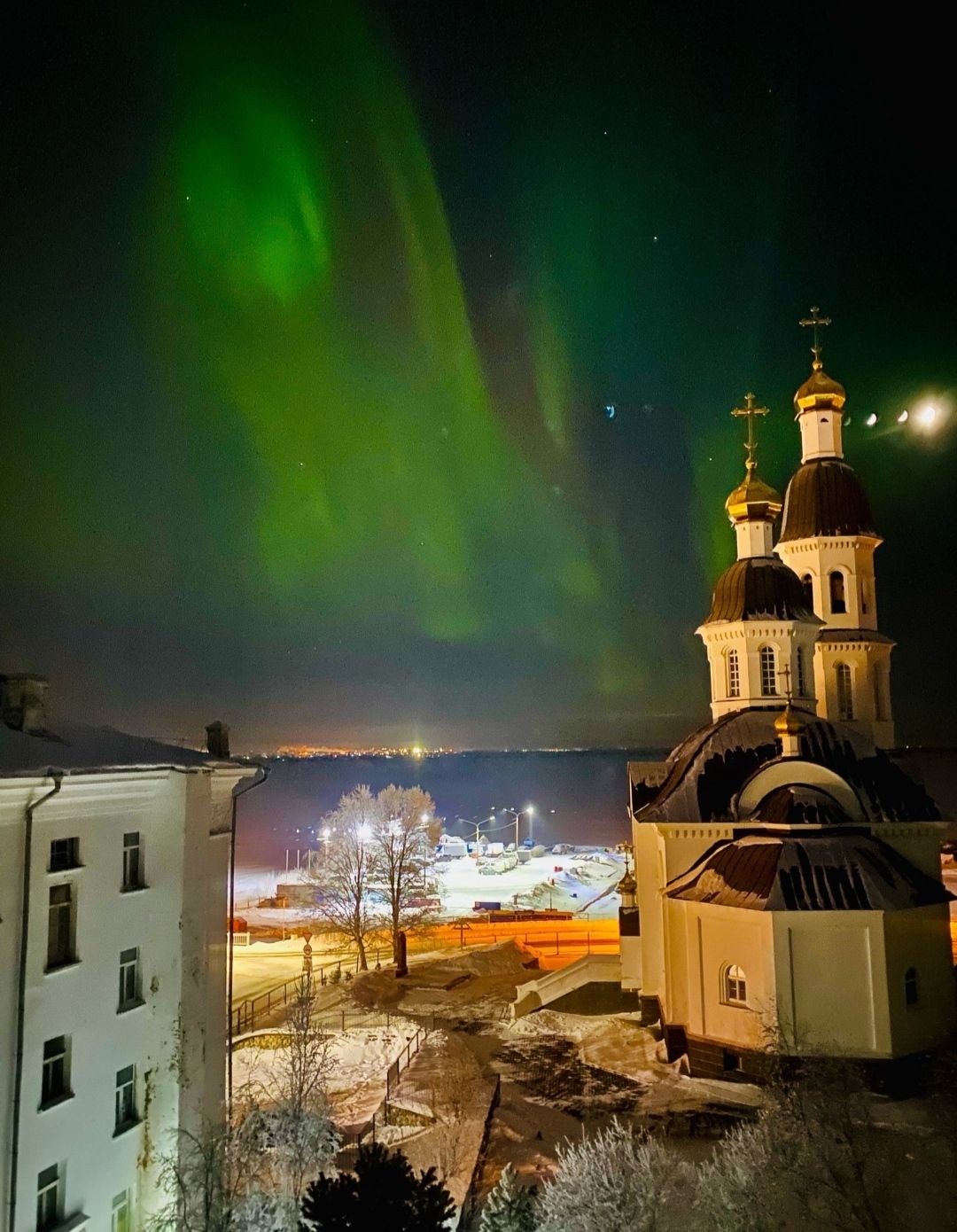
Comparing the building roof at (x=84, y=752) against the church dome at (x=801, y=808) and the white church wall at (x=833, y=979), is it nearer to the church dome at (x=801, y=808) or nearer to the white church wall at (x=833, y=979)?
the white church wall at (x=833, y=979)

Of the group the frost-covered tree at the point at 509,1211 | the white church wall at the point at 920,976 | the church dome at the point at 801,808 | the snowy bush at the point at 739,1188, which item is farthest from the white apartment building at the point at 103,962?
the white church wall at the point at 920,976

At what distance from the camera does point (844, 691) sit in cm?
3400

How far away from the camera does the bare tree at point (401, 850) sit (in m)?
39.1

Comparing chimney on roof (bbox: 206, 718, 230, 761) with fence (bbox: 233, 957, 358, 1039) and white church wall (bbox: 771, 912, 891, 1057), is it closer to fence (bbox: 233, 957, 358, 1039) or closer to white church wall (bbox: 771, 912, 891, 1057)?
fence (bbox: 233, 957, 358, 1039)

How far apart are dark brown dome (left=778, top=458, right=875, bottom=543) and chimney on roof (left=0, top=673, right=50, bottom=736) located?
90.6 feet

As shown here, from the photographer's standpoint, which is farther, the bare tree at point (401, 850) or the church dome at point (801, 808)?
the bare tree at point (401, 850)

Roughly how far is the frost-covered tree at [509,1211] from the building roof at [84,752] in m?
8.68

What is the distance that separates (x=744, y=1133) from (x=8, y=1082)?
12.3m

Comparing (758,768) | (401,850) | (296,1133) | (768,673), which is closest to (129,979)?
(296,1133)

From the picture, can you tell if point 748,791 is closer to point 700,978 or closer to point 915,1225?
point 700,978

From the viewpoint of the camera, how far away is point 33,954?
1302 centimetres

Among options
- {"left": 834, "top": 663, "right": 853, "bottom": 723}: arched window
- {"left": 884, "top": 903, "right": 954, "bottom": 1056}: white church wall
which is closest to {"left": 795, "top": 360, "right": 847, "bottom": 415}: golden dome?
{"left": 834, "top": 663, "right": 853, "bottom": 723}: arched window

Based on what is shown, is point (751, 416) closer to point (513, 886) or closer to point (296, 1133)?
point (296, 1133)

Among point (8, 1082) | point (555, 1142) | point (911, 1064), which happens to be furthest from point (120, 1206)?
point (911, 1064)
